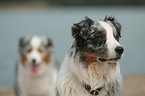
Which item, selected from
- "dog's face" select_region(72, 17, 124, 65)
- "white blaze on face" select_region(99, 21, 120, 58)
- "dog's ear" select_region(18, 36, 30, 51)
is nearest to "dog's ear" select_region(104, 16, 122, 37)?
"dog's face" select_region(72, 17, 124, 65)

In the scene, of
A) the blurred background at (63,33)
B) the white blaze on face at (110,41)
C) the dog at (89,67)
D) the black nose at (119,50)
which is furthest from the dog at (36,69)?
the black nose at (119,50)

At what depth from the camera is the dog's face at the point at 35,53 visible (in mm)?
7660

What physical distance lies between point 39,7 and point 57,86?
50.9m

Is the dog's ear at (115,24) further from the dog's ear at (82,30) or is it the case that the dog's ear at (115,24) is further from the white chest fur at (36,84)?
the white chest fur at (36,84)

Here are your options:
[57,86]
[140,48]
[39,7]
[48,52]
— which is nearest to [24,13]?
[39,7]

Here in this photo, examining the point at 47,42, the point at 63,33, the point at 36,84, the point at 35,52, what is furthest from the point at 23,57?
the point at 63,33

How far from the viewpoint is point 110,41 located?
13.4 ft

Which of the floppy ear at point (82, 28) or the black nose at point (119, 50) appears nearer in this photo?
the black nose at point (119, 50)

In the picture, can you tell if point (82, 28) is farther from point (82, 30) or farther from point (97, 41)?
point (97, 41)

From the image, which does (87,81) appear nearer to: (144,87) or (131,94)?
(131,94)

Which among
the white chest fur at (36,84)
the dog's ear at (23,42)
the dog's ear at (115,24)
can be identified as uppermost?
the dog's ear at (115,24)

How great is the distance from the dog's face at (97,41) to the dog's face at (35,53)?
3415mm

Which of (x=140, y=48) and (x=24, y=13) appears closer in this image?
(x=140, y=48)

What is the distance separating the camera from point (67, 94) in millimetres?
4336
